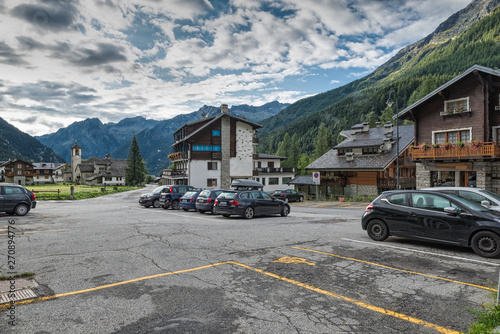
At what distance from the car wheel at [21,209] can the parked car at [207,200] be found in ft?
30.8

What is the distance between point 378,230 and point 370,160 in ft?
107

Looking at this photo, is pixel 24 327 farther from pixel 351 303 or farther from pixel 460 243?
pixel 460 243

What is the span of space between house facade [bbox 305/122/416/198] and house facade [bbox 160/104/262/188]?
12.5 metres

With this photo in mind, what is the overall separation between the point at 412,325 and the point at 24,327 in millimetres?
4936

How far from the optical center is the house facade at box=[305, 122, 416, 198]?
125 feet

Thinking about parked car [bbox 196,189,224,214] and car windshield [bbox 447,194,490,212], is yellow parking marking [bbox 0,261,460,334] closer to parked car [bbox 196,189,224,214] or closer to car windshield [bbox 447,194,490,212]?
car windshield [bbox 447,194,490,212]

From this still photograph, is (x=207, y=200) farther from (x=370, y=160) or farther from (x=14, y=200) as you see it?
(x=370, y=160)

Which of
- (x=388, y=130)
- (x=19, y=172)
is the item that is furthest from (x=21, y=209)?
(x=19, y=172)

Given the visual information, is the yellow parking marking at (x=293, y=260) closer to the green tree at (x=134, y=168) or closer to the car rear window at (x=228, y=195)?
the car rear window at (x=228, y=195)

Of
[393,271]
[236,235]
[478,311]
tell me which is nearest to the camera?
[478,311]

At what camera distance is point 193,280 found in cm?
566

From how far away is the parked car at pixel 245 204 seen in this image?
1585cm

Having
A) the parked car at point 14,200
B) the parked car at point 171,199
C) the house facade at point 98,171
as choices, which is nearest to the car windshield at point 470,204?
the parked car at point 171,199

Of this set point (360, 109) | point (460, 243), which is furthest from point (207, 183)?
point (360, 109)
